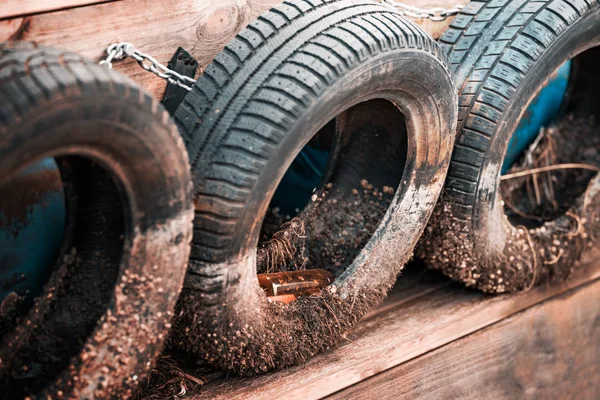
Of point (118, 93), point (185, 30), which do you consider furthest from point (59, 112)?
point (185, 30)

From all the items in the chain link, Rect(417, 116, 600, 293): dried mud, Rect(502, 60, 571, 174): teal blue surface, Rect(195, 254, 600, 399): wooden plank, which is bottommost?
Rect(195, 254, 600, 399): wooden plank

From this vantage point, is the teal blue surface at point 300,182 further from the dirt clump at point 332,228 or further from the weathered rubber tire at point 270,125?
the weathered rubber tire at point 270,125

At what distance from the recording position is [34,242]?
1.25 metres

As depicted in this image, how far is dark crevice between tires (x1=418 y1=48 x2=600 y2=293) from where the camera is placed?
1735 mm

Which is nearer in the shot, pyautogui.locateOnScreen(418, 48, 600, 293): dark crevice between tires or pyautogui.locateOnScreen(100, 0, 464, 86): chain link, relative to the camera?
pyautogui.locateOnScreen(100, 0, 464, 86): chain link

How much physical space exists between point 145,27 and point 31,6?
0.23 m

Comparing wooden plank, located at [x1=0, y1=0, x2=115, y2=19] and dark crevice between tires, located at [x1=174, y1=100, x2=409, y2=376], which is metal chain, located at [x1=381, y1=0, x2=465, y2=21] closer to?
dark crevice between tires, located at [x1=174, y1=100, x2=409, y2=376]

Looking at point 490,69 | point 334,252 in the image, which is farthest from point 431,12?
point 334,252

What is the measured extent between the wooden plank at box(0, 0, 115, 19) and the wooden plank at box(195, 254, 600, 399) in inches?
28.9

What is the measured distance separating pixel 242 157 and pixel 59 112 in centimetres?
34

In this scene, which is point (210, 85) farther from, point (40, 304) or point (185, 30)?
point (40, 304)

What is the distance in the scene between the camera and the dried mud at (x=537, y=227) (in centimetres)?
172

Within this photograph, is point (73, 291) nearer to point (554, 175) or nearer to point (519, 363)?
point (519, 363)

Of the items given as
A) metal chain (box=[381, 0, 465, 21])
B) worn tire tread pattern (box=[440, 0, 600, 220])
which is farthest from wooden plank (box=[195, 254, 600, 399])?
metal chain (box=[381, 0, 465, 21])
